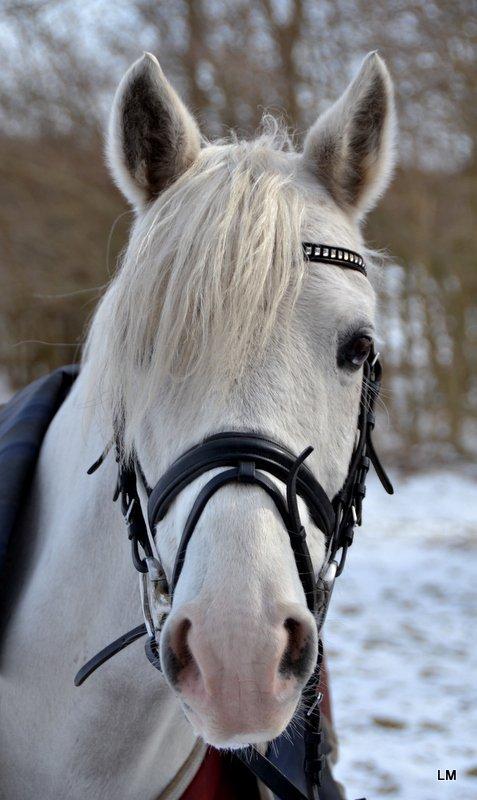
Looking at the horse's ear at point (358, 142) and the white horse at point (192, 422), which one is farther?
the horse's ear at point (358, 142)

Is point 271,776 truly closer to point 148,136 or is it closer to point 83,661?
point 83,661

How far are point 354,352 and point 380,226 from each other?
8.72 metres

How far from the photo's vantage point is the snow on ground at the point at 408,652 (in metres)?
3.71

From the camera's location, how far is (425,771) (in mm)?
3662

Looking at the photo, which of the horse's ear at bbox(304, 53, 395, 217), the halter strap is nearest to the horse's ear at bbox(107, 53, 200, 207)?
the horse's ear at bbox(304, 53, 395, 217)

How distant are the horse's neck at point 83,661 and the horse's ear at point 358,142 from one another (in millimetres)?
759

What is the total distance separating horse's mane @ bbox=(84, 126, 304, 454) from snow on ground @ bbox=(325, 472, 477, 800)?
3.00ft

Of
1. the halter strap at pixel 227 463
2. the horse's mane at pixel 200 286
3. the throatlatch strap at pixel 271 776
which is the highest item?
the horse's mane at pixel 200 286

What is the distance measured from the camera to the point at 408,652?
206 inches

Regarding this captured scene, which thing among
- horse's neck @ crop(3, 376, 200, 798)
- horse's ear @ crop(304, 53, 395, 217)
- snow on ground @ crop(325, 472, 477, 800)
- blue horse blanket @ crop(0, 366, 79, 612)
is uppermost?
horse's ear @ crop(304, 53, 395, 217)

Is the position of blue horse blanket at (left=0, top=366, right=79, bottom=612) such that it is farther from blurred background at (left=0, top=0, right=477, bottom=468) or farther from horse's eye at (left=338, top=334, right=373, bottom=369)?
blurred background at (left=0, top=0, right=477, bottom=468)

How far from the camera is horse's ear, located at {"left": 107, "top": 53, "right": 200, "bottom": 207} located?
1655mm

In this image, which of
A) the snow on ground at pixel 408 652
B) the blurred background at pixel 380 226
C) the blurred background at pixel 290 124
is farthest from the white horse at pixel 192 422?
the blurred background at pixel 290 124

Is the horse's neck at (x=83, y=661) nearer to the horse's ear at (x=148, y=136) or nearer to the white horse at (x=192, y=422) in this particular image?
the white horse at (x=192, y=422)
